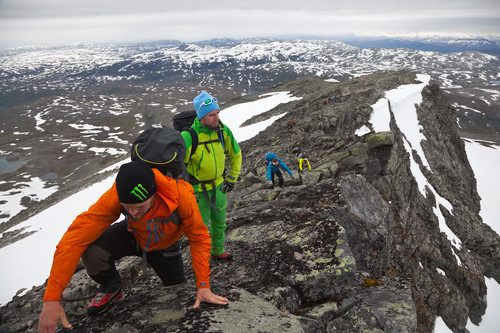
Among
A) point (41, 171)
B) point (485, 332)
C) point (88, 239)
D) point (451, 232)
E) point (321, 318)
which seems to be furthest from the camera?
point (41, 171)

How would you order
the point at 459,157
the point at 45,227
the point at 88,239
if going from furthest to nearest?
1. the point at 459,157
2. the point at 45,227
3. the point at 88,239

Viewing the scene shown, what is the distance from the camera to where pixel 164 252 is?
192 inches

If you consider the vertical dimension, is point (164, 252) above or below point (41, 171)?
above

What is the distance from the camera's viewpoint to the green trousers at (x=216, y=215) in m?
6.64

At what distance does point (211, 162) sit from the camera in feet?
20.9

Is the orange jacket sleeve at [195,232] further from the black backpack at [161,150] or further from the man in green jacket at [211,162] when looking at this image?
the man in green jacket at [211,162]

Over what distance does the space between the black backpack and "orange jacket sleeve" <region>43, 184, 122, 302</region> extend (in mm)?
719

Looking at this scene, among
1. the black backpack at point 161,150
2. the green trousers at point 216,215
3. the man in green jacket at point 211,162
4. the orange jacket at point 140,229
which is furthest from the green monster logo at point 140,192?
the green trousers at point 216,215

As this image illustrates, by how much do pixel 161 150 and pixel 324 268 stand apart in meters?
4.45

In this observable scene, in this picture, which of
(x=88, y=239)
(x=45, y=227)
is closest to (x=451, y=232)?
(x=88, y=239)

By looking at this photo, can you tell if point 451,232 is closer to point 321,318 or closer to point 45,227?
point 321,318

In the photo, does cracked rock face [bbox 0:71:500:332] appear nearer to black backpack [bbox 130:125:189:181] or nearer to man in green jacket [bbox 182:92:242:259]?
man in green jacket [bbox 182:92:242:259]

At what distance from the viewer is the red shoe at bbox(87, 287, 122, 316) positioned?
4328mm

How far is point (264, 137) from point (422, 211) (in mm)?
16888
